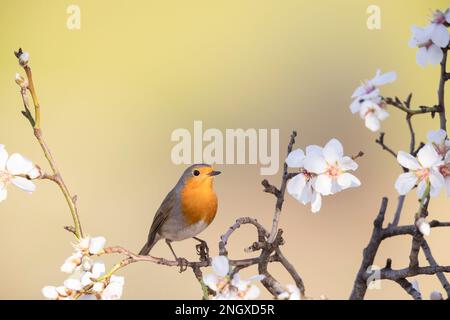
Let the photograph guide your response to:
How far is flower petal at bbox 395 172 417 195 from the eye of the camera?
1063mm

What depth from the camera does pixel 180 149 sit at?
3723 mm

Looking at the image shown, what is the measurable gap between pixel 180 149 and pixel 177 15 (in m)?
2.59

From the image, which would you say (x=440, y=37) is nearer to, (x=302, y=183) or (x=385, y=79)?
(x=385, y=79)

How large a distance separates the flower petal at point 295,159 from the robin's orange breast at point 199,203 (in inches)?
51.8

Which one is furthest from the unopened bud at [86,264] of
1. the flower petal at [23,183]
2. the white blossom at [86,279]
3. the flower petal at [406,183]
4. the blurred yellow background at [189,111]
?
the blurred yellow background at [189,111]

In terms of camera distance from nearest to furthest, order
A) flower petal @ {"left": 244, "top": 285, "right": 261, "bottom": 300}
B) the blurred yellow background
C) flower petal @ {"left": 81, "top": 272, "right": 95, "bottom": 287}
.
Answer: flower petal @ {"left": 244, "top": 285, "right": 261, "bottom": 300}
flower petal @ {"left": 81, "top": 272, "right": 95, "bottom": 287}
the blurred yellow background

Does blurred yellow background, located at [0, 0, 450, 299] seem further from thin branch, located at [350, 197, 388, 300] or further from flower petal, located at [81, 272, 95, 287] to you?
flower petal, located at [81, 272, 95, 287]

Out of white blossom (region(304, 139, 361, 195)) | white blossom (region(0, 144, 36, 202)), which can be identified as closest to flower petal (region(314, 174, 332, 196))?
white blossom (region(304, 139, 361, 195))

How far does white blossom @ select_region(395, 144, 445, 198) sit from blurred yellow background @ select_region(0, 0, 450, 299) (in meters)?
2.44

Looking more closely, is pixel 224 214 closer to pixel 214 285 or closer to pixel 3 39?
pixel 3 39

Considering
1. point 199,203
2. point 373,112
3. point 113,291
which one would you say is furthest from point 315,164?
point 199,203

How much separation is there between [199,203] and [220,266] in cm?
153

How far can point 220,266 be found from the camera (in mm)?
937

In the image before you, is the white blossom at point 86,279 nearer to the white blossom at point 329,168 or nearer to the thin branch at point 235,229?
the thin branch at point 235,229
